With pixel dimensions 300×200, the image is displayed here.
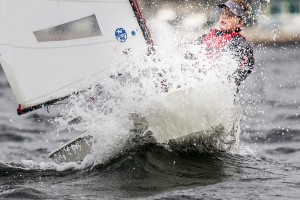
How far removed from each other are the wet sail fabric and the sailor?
0.70m

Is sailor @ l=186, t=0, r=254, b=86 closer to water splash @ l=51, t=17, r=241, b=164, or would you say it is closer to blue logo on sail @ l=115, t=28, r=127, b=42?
water splash @ l=51, t=17, r=241, b=164

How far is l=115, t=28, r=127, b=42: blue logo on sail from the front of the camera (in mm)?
6434

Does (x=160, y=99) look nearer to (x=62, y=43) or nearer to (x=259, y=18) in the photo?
(x=62, y=43)

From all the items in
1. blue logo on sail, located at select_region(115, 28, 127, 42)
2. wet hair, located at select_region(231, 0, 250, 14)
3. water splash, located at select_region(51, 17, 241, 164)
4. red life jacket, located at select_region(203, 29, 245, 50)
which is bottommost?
water splash, located at select_region(51, 17, 241, 164)

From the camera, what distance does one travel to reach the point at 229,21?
662cm

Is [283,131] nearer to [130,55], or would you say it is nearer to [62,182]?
[130,55]

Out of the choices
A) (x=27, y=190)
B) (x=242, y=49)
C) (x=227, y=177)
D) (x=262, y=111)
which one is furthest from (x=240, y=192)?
(x=262, y=111)

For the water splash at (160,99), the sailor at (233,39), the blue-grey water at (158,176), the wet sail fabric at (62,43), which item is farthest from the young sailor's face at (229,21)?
the blue-grey water at (158,176)

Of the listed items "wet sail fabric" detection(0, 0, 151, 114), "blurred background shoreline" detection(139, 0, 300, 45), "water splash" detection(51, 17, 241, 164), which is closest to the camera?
"water splash" detection(51, 17, 241, 164)

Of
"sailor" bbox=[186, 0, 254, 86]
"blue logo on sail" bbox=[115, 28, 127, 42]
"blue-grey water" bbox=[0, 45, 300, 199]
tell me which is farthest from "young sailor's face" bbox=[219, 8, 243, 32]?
"blue-grey water" bbox=[0, 45, 300, 199]

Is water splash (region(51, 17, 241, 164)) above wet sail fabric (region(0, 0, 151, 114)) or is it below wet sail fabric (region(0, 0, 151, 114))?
below

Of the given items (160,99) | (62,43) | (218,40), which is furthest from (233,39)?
(62,43)

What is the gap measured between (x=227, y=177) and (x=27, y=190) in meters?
1.68

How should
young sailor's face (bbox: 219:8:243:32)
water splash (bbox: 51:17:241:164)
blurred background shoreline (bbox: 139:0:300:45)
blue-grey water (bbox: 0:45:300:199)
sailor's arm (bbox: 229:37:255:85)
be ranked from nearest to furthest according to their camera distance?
1. blue-grey water (bbox: 0:45:300:199)
2. water splash (bbox: 51:17:241:164)
3. sailor's arm (bbox: 229:37:255:85)
4. young sailor's face (bbox: 219:8:243:32)
5. blurred background shoreline (bbox: 139:0:300:45)
